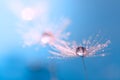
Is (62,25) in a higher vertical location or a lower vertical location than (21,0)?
lower

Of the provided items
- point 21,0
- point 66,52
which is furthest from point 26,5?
point 66,52

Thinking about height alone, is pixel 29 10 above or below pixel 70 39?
above

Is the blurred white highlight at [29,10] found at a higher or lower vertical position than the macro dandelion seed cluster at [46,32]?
higher

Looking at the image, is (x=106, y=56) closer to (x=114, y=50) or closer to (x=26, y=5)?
(x=114, y=50)

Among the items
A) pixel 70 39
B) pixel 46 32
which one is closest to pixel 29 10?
pixel 46 32

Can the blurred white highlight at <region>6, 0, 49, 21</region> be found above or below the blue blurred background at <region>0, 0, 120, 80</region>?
above

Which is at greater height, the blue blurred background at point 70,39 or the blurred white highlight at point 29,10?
the blurred white highlight at point 29,10

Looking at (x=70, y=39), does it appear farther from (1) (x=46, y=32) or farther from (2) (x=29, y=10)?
(2) (x=29, y=10)

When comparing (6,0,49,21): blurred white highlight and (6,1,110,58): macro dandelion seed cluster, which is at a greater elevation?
(6,0,49,21): blurred white highlight
